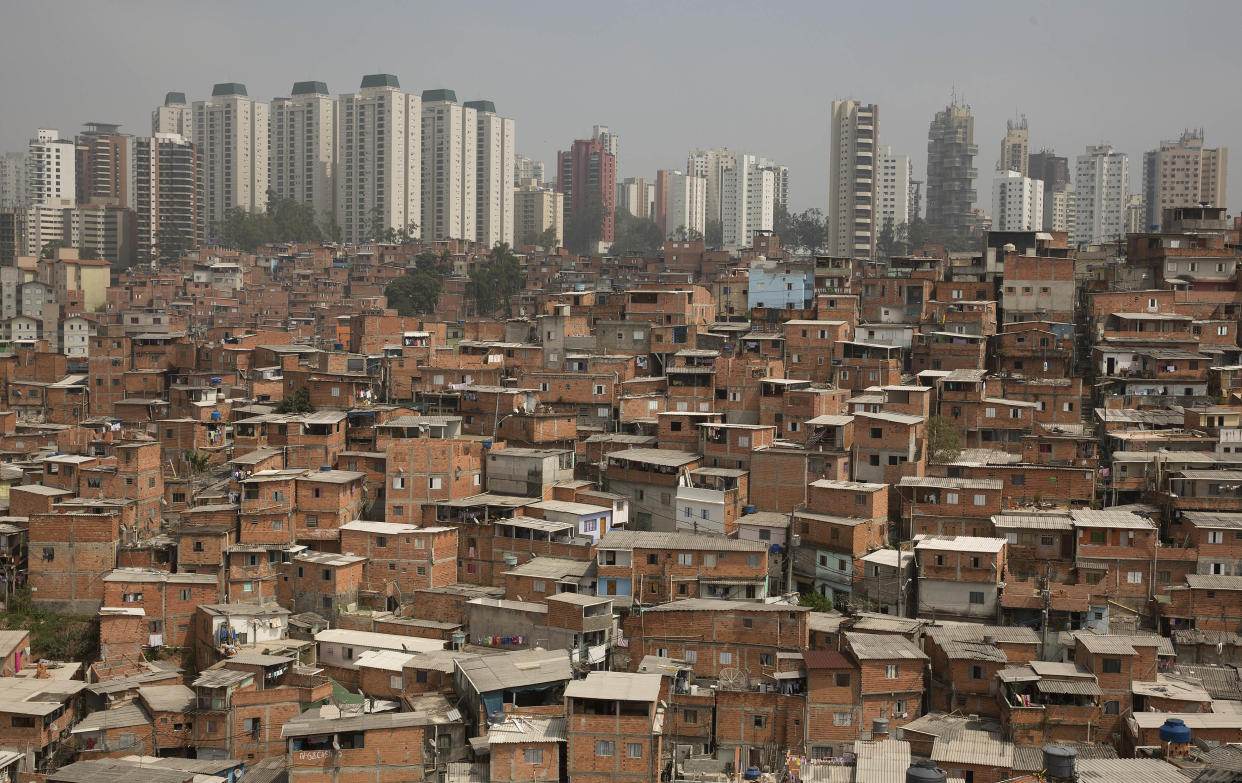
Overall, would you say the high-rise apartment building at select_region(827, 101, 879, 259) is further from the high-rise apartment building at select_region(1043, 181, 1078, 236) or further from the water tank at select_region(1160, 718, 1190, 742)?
the water tank at select_region(1160, 718, 1190, 742)

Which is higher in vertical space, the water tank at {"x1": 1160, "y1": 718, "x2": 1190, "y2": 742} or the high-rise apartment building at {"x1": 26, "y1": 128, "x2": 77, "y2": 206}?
the high-rise apartment building at {"x1": 26, "y1": 128, "x2": 77, "y2": 206}

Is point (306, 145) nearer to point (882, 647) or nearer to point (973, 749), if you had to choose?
point (882, 647)

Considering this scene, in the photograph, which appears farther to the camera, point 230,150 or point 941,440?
point 230,150

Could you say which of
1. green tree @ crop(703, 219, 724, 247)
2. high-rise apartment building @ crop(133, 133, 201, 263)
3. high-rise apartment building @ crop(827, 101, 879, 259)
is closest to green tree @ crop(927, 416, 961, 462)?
high-rise apartment building @ crop(827, 101, 879, 259)

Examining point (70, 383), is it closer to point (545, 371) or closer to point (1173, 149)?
point (545, 371)

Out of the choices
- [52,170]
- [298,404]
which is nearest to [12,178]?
[52,170]

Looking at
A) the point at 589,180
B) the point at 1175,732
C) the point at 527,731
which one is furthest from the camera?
the point at 589,180
